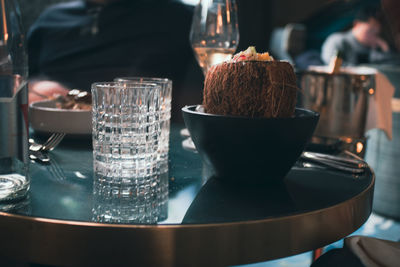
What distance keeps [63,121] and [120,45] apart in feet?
4.06

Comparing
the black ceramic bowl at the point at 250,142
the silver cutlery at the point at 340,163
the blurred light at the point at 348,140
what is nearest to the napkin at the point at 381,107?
the blurred light at the point at 348,140

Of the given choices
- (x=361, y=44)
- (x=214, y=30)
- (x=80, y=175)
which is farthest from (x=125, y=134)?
(x=361, y=44)

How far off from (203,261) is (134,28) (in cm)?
171

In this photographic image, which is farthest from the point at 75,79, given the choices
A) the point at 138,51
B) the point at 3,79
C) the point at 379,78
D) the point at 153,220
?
the point at 153,220

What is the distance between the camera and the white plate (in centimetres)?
82

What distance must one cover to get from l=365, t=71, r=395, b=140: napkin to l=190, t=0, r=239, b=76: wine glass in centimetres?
71

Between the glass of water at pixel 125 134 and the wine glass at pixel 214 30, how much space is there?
36 centimetres

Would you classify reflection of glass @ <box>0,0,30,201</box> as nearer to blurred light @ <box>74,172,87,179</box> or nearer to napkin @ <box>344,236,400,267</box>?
blurred light @ <box>74,172,87,179</box>

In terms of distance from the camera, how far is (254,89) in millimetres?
561

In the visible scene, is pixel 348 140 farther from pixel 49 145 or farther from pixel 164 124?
pixel 49 145

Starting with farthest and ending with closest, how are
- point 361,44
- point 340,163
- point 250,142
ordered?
point 361,44 < point 340,163 < point 250,142

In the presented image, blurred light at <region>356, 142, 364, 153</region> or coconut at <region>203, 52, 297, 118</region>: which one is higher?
coconut at <region>203, 52, 297, 118</region>

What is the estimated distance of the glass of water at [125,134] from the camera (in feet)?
1.87

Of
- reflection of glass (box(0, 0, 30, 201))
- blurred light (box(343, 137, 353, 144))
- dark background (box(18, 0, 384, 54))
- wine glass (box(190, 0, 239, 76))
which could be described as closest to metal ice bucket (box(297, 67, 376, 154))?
blurred light (box(343, 137, 353, 144))
